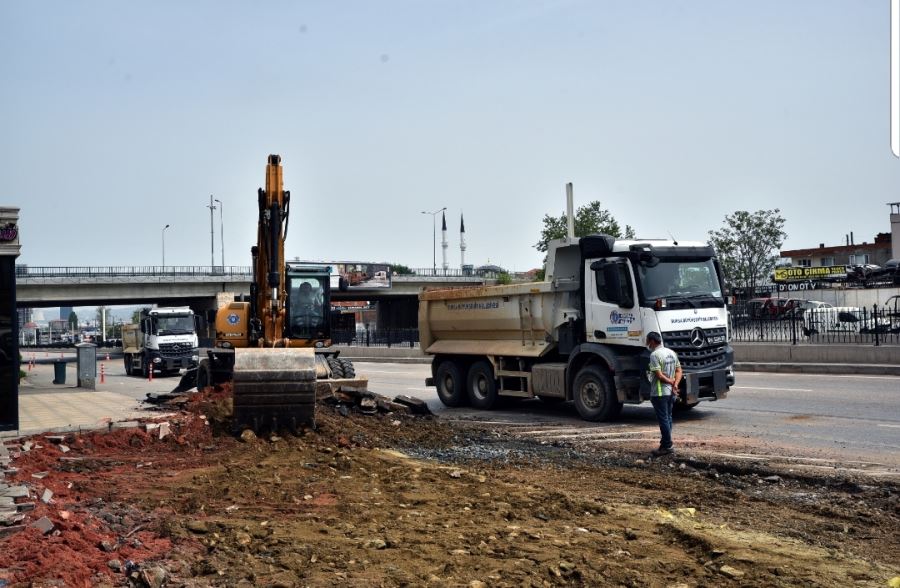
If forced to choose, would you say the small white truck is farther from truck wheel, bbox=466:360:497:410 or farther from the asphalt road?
truck wheel, bbox=466:360:497:410

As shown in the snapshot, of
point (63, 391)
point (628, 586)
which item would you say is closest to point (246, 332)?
point (63, 391)

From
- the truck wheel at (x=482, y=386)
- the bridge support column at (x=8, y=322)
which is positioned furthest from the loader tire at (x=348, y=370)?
the bridge support column at (x=8, y=322)

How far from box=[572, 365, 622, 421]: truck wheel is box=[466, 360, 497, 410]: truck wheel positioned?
243 centimetres

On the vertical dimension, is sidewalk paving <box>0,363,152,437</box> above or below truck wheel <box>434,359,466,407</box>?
below

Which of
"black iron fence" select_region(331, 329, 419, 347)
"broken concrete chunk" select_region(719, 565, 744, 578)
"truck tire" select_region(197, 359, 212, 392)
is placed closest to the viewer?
"broken concrete chunk" select_region(719, 565, 744, 578)

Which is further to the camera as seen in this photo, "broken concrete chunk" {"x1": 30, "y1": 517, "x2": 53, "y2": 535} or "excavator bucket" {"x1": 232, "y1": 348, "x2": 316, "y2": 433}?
"excavator bucket" {"x1": 232, "y1": 348, "x2": 316, "y2": 433}

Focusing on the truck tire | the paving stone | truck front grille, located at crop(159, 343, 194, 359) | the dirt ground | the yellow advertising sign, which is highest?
the yellow advertising sign

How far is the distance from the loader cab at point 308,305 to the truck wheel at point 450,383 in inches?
101

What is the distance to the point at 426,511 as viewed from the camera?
26.7 ft

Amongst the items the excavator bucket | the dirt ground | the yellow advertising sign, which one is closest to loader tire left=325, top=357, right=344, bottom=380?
the excavator bucket

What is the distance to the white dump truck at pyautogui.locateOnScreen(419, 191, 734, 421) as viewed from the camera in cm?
1443

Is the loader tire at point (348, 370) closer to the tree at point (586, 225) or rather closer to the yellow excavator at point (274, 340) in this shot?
the yellow excavator at point (274, 340)

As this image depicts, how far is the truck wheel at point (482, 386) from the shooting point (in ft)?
57.5

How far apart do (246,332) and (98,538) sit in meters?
11.8
